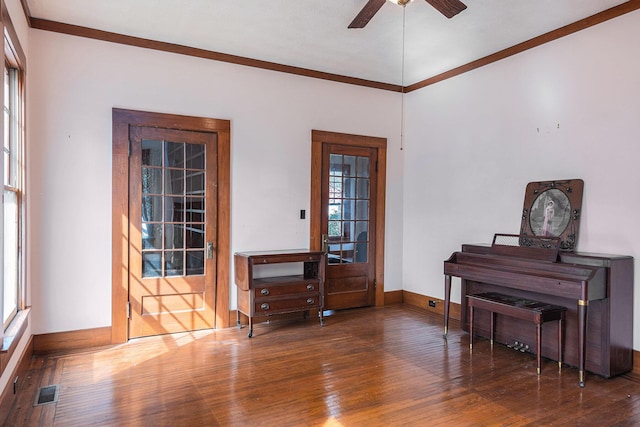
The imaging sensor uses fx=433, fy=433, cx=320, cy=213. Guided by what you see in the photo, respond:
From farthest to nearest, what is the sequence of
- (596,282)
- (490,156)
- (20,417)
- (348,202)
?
1. (348,202)
2. (490,156)
3. (596,282)
4. (20,417)

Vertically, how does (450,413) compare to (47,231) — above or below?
below

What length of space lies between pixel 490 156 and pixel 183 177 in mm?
3251

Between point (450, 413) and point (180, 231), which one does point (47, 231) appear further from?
point (450, 413)

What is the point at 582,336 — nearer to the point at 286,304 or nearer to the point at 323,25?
the point at 286,304

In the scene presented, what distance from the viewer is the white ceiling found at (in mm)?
3539

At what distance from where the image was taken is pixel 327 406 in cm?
285

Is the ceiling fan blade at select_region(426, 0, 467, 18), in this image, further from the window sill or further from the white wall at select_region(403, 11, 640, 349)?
the window sill

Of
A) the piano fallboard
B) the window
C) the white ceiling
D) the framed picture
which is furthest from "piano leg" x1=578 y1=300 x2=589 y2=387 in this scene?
the window

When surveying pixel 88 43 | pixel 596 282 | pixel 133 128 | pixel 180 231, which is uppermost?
pixel 88 43

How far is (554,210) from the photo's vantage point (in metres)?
3.97

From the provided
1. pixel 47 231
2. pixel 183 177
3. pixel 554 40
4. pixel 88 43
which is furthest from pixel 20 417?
pixel 554 40

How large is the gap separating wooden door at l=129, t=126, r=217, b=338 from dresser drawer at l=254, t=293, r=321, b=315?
57 centimetres

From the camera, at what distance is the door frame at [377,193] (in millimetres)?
5164

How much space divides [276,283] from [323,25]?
8.35ft
